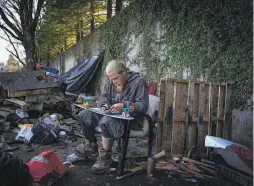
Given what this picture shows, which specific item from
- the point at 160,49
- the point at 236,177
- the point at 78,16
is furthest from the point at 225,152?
the point at 78,16

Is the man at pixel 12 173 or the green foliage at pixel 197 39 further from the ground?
the green foliage at pixel 197 39

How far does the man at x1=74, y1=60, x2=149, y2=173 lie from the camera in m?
3.31

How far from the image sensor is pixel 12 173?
2.39 meters

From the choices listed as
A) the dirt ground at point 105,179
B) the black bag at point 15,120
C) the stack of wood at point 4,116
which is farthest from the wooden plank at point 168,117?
the black bag at point 15,120

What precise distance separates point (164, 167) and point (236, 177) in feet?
3.77

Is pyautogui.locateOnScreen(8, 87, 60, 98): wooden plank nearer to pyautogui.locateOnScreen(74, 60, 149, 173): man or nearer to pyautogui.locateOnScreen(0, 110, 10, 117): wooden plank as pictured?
pyautogui.locateOnScreen(0, 110, 10, 117): wooden plank

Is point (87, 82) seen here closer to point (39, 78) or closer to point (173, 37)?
point (39, 78)

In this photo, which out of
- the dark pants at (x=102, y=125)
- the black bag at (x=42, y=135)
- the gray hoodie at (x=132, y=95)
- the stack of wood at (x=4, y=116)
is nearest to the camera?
the dark pants at (x=102, y=125)

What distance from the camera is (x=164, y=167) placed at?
12.1 feet

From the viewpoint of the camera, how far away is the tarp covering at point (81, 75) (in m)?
11.2

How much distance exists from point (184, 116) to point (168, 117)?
30 centimetres

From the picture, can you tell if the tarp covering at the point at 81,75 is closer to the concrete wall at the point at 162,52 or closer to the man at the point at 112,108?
the concrete wall at the point at 162,52

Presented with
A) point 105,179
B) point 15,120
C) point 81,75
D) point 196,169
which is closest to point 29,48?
point 81,75

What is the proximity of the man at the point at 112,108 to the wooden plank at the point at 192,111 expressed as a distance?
3.34 feet
